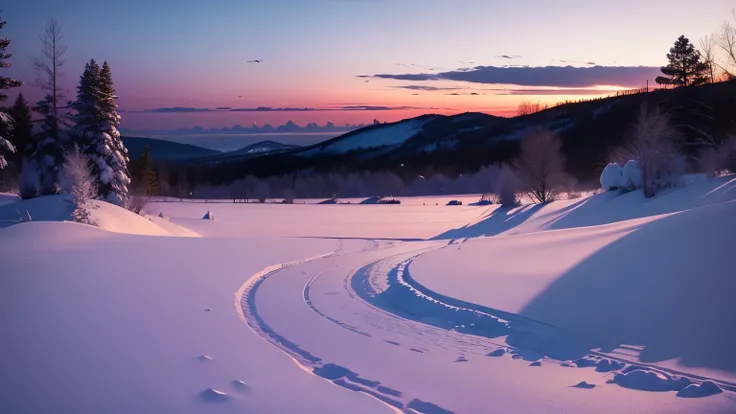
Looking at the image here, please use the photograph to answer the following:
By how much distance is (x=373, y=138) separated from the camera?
187625 mm

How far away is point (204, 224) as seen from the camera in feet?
145

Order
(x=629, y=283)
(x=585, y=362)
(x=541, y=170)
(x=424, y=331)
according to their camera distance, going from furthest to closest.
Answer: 1. (x=541, y=170)
2. (x=629, y=283)
3. (x=424, y=331)
4. (x=585, y=362)

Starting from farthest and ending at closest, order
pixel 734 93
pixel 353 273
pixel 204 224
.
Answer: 1. pixel 204 224
2. pixel 734 93
3. pixel 353 273

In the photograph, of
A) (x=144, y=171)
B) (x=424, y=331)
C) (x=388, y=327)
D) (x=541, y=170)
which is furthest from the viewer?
(x=144, y=171)

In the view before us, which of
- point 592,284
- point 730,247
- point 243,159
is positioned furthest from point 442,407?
point 243,159

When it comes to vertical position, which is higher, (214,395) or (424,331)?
(214,395)

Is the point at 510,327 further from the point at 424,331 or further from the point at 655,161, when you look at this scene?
the point at 655,161

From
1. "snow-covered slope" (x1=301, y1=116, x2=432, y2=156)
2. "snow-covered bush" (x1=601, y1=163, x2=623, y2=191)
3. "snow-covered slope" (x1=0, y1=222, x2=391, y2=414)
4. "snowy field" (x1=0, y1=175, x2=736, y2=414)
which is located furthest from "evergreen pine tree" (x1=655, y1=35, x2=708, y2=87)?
"snow-covered slope" (x1=301, y1=116, x2=432, y2=156)

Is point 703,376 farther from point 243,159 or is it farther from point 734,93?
point 243,159

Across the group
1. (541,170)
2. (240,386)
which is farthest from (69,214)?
(541,170)

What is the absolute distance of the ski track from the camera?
7.32 metres

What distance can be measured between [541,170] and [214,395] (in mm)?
39521

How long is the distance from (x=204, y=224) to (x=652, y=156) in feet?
99.5

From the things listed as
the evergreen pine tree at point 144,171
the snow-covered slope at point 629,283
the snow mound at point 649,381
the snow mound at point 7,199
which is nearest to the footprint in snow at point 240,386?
the snow mound at point 649,381
